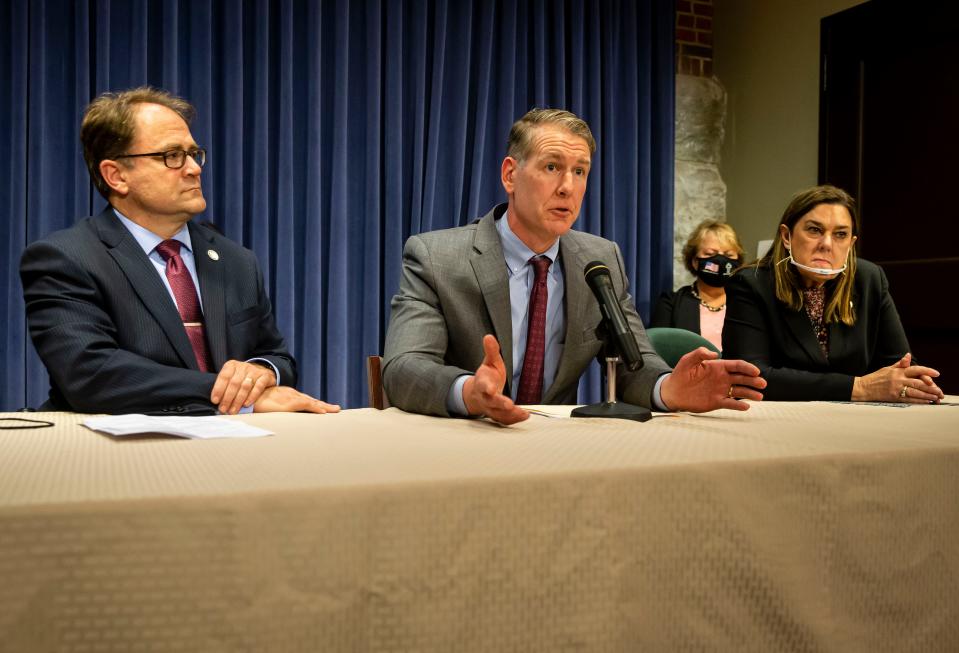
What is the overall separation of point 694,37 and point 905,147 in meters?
1.47

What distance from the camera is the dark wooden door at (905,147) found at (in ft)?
11.0

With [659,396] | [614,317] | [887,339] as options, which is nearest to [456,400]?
[614,317]

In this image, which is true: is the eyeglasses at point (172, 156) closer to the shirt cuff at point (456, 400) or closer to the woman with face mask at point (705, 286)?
the shirt cuff at point (456, 400)

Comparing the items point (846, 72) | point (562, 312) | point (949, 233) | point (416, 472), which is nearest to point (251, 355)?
point (562, 312)

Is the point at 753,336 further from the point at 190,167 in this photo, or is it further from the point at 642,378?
the point at 190,167

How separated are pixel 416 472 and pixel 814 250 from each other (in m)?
1.92

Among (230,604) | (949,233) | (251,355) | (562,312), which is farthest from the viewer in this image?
(949,233)

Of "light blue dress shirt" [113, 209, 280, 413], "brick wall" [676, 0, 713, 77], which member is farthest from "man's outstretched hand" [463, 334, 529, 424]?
"brick wall" [676, 0, 713, 77]

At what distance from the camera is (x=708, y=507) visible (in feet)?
2.98

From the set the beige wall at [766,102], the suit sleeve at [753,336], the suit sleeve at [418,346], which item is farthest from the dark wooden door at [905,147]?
the suit sleeve at [418,346]

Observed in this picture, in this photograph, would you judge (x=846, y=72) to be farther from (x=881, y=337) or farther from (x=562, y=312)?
(x=562, y=312)

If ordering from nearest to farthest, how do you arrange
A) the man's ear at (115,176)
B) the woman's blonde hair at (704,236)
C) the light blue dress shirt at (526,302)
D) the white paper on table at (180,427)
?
1. the white paper on table at (180,427)
2. the light blue dress shirt at (526,302)
3. the man's ear at (115,176)
4. the woman's blonde hair at (704,236)

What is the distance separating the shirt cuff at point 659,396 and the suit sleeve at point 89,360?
814 mm

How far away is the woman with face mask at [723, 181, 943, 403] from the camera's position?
2305 millimetres
